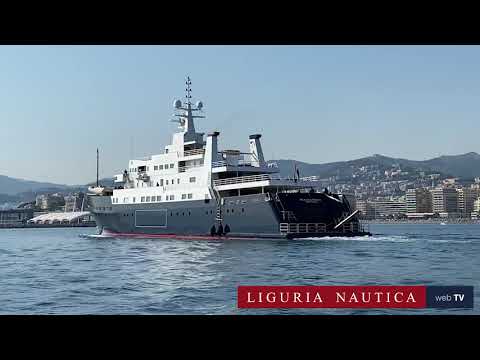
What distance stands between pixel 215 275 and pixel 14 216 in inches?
3724

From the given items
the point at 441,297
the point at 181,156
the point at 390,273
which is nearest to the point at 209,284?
the point at 390,273

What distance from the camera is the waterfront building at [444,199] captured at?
61406mm

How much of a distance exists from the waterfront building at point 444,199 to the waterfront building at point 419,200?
0.79 m

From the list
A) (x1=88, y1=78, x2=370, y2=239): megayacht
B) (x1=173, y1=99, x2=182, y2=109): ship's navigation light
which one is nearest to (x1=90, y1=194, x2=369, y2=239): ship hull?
(x1=88, y1=78, x2=370, y2=239): megayacht

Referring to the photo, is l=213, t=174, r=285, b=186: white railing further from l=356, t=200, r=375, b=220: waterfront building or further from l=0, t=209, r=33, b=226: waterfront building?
l=0, t=209, r=33, b=226: waterfront building

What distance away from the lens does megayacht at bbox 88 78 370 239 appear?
23500 mm

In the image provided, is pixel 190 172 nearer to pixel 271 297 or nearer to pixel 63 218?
pixel 271 297

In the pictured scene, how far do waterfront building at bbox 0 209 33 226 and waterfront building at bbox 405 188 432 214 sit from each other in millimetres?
63324

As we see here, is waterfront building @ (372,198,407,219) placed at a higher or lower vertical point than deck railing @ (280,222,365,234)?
higher
